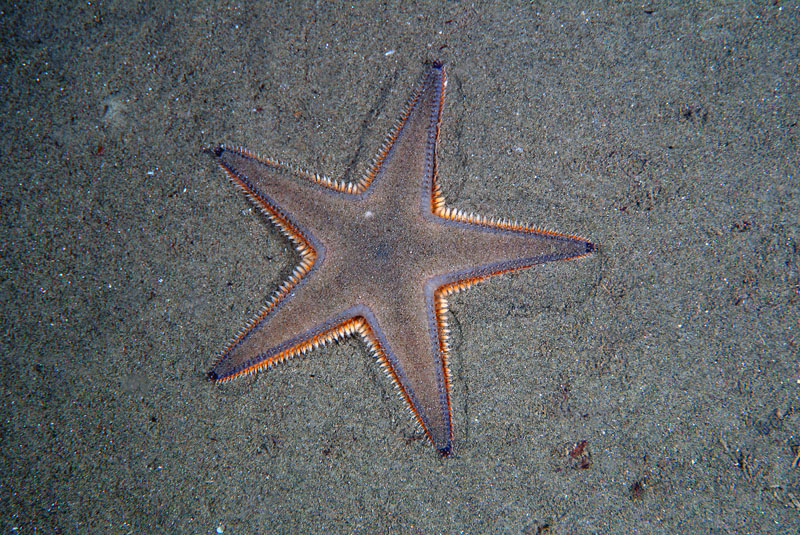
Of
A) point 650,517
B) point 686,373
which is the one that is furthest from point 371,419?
point 686,373

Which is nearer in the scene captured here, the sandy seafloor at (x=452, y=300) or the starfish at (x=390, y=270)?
the starfish at (x=390, y=270)

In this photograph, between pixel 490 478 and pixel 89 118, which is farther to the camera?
pixel 89 118

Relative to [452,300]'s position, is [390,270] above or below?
above

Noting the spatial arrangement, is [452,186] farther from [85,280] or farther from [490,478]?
[85,280]

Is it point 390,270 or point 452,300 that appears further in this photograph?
point 452,300
